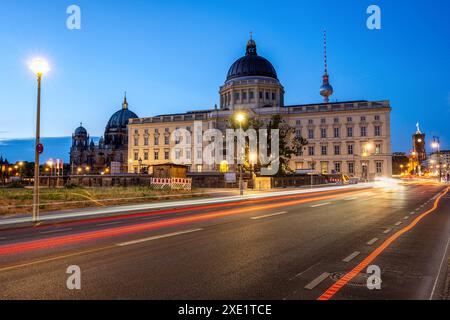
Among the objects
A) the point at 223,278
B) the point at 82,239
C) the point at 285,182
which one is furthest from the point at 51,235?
the point at 285,182

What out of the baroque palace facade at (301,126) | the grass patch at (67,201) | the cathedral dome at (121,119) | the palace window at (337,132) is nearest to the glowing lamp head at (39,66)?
the grass patch at (67,201)

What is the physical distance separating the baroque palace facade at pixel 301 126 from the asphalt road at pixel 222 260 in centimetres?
6582

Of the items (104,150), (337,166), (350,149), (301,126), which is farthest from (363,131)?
(104,150)

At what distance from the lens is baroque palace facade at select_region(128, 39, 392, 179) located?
281ft

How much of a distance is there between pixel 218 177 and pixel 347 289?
41.0 meters

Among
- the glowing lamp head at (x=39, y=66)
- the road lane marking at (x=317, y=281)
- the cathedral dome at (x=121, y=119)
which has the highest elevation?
the cathedral dome at (x=121, y=119)

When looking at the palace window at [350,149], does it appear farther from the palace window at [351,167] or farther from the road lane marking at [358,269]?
the road lane marking at [358,269]

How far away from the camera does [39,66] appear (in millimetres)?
15109

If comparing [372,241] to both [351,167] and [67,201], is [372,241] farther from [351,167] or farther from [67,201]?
[351,167]

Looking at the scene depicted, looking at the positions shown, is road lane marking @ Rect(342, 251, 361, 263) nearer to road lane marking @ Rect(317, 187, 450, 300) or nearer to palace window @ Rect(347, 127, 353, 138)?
road lane marking @ Rect(317, 187, 450, 300)

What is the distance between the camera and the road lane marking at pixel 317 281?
5.57 metres

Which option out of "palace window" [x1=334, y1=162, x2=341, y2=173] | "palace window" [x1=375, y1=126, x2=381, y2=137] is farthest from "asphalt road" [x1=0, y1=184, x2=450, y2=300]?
"palace window" [x1=334, y1=162, x2=341, y2=173]

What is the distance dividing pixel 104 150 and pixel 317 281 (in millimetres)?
149204
